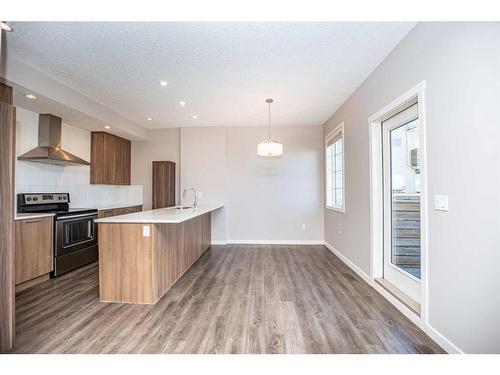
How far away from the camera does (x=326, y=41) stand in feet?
7.54

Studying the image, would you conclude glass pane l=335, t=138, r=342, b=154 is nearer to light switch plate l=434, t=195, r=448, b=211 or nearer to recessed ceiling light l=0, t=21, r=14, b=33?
light switch plate l=434, t=195, r=448, b=211

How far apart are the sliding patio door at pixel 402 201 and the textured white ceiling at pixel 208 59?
838 millimetres

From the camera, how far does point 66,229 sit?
344cm

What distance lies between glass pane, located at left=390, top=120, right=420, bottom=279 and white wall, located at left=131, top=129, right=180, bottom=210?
448 cm

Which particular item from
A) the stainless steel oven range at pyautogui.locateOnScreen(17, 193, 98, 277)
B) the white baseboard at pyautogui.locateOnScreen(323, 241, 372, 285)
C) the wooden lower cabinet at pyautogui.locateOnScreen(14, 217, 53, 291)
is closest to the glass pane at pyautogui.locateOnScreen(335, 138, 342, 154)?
the white baseboard at pyautogui.locateOnScreen(323, 241, 372, 285)

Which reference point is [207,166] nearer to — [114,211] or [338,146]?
[114,211]

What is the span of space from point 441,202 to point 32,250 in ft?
14.6

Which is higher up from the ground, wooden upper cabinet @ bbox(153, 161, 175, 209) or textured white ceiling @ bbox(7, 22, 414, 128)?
textured white ceiling @ bbox(7, 22, 414, 128)

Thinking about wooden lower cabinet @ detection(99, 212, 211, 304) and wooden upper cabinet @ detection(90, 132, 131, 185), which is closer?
wooden lower cabinet @ detection(99, 212, 211, 304)

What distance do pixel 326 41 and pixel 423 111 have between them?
1.12m

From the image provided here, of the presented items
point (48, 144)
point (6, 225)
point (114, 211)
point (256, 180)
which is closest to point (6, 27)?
point (6, 225)

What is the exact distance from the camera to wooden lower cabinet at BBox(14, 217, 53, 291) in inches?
111

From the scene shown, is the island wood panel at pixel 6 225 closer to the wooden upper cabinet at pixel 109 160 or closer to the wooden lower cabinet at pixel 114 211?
the wooden lower cabinet at pixel 114 211
